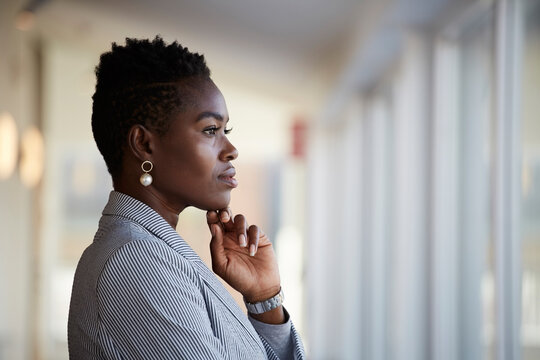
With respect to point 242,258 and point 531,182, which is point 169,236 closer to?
point 242,258

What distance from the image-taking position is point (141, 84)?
1.07 meters

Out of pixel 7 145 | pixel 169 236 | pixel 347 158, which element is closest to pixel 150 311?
pixel 169 236

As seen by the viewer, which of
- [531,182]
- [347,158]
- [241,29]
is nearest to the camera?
[531,182]

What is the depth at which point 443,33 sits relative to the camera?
2.85m

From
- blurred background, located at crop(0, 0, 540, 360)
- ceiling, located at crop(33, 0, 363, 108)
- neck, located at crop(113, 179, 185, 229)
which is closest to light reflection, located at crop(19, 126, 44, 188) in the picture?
blurred background, located at crop(0, 0, 540, 360)

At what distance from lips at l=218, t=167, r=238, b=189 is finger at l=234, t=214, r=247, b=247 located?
152 mm

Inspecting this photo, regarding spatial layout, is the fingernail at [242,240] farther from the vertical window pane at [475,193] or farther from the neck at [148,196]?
the vertical window pane at [475,193]

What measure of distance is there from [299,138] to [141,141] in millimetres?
6888

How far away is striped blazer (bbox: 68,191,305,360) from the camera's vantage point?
92cm

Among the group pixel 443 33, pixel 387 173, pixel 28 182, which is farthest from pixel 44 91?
pixel 443 33

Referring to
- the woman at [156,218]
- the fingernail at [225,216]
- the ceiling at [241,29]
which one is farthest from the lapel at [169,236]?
the ceiling at [241,29]

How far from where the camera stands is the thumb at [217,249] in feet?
4.07

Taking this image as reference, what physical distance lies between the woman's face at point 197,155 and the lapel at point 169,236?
0.05m

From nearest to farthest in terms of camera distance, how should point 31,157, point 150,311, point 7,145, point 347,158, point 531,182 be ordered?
1. point 150,311
2. point 531,182
3. point 7,145
4. point 347,158
5. point 31,157
